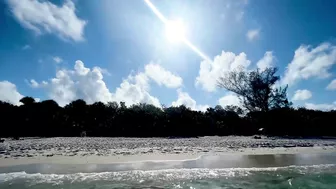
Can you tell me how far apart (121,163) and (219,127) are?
2179 centimetres

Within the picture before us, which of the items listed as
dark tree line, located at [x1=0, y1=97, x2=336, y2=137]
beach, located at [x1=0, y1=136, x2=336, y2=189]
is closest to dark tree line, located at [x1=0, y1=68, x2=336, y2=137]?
dark tree line, located at [x1=0, y1=97, x2=336, y2=137]

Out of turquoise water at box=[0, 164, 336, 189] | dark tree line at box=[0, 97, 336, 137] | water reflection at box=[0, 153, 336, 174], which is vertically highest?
dark tree line at box=[0, 97, 336, 137]

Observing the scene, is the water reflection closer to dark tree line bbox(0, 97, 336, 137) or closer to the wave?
the wave

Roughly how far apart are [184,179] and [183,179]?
0.03 m

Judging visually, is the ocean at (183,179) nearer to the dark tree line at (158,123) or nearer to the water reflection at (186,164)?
the water reflection at (186,164)

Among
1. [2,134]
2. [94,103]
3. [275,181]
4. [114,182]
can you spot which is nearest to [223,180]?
[275,181]

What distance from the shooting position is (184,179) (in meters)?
6.75

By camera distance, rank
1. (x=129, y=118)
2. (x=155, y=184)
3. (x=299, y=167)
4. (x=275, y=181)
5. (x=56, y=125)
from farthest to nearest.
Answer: (x=56, y=125) < (x=129, y=118) < (x=299, y=167) < (x=275, y=181) < (x=155, y=184)

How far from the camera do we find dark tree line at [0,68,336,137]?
27266 millimetres

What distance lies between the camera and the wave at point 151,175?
258 inches

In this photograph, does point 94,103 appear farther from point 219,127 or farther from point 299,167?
point 299,167

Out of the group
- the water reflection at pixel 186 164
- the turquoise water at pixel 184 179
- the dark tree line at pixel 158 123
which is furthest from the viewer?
the dark tree line at pixel 158 123

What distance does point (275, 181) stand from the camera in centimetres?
661

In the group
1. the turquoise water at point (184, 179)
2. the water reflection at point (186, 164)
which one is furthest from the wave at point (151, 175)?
the water reflection at point (186, 164)
